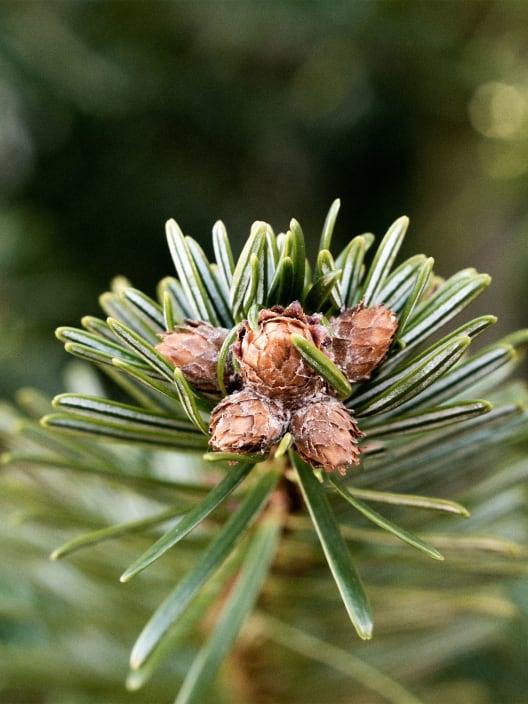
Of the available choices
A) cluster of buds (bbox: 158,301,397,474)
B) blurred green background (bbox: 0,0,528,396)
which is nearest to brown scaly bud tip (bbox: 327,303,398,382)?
cluster of buds (bbox: 158,301,397,474)

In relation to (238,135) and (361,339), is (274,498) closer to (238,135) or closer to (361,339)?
(361,339)

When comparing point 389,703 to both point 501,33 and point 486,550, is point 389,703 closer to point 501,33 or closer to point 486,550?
point 486,550

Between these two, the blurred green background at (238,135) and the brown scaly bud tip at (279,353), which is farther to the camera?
the blurred green background at (238,135)

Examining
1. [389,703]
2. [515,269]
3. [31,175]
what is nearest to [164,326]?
[389,703]

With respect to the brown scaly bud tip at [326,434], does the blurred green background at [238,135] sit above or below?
above

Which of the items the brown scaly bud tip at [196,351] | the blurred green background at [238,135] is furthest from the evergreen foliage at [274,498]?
the blurred green background at [238,135]

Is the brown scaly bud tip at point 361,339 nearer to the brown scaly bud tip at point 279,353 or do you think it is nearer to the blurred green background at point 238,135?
the brown scaly bud tip at point 279,353

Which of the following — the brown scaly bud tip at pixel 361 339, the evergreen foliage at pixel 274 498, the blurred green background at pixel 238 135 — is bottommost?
the evergreen foliage at pixel 274 498

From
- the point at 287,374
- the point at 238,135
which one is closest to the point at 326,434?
the point at 287,374
